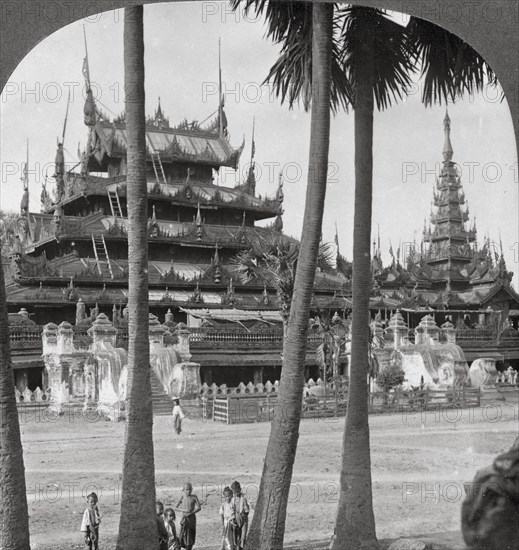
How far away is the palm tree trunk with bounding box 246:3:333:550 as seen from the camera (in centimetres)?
619

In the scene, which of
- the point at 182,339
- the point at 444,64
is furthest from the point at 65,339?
the point at 444,64

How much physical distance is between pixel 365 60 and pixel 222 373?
944cm

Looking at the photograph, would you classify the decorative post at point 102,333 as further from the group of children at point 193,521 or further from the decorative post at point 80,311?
the group of children at point 193,521

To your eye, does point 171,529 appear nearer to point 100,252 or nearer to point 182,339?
point 182,339

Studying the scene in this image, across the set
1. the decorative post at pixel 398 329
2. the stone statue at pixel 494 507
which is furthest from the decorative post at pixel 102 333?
the stone statue at pixel 494 507

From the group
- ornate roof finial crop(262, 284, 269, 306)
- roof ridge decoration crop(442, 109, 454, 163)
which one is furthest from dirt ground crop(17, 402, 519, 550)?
roof ridge decoration crop(442, 109, 454, 163)

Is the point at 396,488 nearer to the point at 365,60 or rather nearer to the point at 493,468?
the point at 493,468

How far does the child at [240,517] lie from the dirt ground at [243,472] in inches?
6.8

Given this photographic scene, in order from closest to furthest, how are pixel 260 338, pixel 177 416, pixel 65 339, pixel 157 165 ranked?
pixel 177 416 → pixel 157 165 → pixel 65 339 → pixel 260 338

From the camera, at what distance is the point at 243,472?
22.7 feet

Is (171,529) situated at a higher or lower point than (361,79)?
lower

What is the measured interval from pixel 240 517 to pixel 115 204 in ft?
22.8

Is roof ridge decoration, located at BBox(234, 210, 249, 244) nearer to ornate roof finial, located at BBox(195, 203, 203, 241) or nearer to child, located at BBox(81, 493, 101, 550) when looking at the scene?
ornate roof finial, located at BBox(195, 203, 203, 241)

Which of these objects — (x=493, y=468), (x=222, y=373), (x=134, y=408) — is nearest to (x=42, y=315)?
(x=222, y=373)
